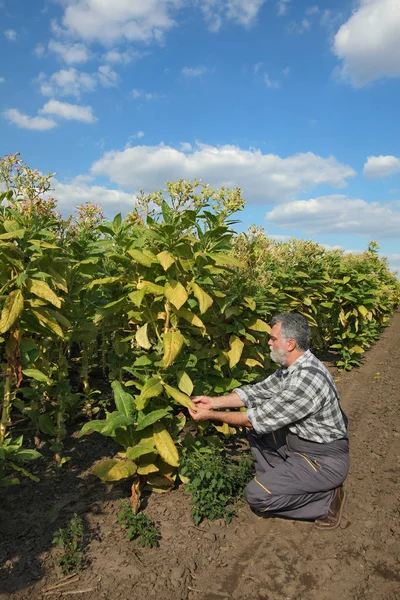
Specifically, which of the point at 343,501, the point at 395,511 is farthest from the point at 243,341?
the point at 395,511

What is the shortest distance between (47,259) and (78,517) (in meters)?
1.68

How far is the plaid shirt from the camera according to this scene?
318 centimetres

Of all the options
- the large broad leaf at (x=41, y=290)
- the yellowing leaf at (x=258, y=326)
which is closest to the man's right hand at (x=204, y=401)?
the yellowing leaf at (x=258, y=326)

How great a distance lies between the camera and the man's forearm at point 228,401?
3.48 m

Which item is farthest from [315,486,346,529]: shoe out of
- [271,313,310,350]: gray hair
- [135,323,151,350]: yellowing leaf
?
[135,323,151,350]: yellowing leaf

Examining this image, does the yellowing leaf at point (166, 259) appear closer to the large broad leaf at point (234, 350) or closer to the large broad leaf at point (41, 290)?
the large broad leaf at point (41, 290)

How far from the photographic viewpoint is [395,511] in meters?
3.43

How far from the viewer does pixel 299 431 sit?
3.35 m

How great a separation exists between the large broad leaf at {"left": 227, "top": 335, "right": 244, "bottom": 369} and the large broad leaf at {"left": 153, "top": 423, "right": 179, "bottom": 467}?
803 millimetres

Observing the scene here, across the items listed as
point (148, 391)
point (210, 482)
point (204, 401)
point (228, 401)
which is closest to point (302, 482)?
point (210, 482)

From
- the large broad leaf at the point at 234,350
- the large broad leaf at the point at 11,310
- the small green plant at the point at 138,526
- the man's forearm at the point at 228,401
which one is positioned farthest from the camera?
the large broad leaf at the point at 234,350

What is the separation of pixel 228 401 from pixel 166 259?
4.18 feet

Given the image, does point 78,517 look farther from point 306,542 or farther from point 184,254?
point 184,254

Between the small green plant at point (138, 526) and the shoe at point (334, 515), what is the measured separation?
1.14m
